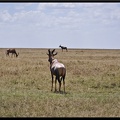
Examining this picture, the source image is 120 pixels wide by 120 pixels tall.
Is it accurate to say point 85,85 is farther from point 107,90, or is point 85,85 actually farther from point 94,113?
point 94,113

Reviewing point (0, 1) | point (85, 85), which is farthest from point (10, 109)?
point (85, 85)

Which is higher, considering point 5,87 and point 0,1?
point 0,1

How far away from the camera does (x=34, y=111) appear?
25.9 feet

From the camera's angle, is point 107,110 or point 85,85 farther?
point 85,85

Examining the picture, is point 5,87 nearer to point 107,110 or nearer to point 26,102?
point 26,102

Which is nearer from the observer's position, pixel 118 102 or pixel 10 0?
pixel 10 0

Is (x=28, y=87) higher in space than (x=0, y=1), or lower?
lower

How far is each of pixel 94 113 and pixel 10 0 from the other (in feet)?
17.8

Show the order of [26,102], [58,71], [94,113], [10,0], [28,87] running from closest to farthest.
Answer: [10,0]
[94,113]
[26,102]
[58,71]
[28,87]

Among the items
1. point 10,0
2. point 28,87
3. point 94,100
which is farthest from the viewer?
point 28,87

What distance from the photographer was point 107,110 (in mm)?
8328

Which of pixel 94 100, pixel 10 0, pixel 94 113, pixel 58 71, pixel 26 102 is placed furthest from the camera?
pixel 58 71

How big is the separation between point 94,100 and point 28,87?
178 inches

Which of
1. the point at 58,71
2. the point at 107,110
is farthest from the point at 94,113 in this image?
the point at 58,71
